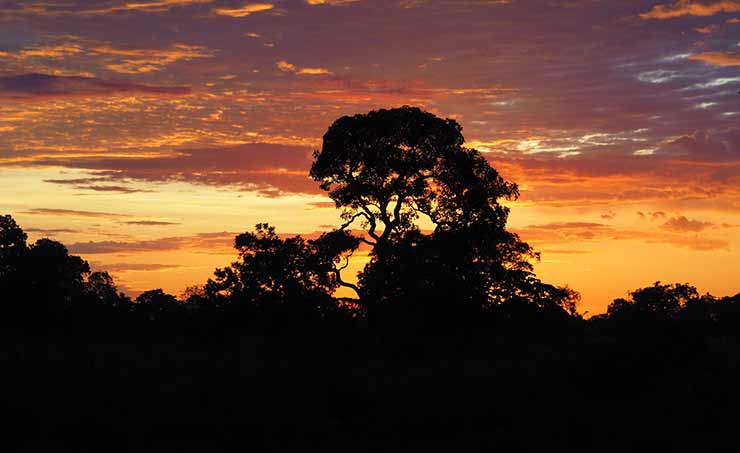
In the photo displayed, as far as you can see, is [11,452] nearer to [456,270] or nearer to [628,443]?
[628,443]

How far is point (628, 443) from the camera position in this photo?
23.0m

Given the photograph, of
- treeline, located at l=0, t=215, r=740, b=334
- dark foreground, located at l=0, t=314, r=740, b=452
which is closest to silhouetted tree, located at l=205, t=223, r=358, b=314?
treeline, located at l=0, t=215, r=740, b=334

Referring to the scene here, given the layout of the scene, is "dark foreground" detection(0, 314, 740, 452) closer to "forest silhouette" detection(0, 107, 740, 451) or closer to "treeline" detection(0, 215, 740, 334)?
"forest silhouette" detection(0, 107, 740, 451)

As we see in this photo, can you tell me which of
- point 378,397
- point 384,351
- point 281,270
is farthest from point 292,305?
point 378,397

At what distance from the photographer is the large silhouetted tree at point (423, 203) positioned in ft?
156

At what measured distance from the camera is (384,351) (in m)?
41.4

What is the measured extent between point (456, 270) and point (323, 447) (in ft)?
86.3

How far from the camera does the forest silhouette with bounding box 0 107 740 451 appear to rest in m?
23.6

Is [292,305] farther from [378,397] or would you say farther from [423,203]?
[378,397]

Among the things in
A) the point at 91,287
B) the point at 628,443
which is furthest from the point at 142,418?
the point at 91,287

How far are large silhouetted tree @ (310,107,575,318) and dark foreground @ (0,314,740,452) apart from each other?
8486mm

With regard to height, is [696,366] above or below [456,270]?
below

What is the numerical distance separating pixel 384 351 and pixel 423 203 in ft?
34.6

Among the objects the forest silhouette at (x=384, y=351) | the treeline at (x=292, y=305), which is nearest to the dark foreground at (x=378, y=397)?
the forest silhouette at (x=384, y=351)
